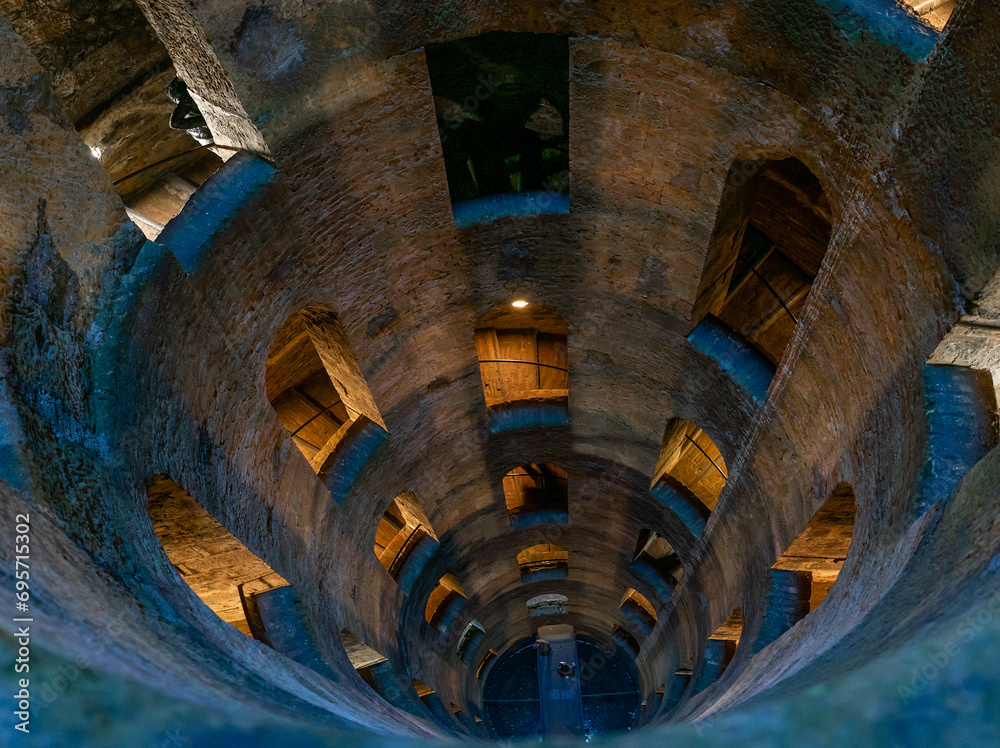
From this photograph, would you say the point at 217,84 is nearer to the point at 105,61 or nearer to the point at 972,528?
the point at 105,61

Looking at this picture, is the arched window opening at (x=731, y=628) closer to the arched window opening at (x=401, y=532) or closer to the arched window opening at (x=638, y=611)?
the arched window opening at (x=401, y=532)

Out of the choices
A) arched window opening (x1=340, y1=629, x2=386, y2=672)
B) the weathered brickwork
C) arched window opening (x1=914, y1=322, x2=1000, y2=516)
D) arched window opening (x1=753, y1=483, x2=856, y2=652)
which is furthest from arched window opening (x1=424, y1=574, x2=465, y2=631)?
arched window opening (x1=914, y1=322, x2=1000, y2=516)

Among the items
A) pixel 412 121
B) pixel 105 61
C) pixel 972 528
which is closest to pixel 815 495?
pixel 972 528

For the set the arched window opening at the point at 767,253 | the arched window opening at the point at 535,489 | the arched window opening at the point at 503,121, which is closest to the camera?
the arched window opening at the point at 503,121

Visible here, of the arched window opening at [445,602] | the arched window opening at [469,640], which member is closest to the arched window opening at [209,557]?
the arched window opening at [445,602]

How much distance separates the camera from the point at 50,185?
382 cm

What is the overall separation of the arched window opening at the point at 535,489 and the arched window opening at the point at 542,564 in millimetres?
1850

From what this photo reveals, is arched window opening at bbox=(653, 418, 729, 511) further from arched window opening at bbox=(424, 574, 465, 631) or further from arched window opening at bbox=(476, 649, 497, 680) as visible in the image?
arched window opening at bbox=(476, 649, 497, 680)

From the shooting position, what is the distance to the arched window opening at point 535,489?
1223 cm

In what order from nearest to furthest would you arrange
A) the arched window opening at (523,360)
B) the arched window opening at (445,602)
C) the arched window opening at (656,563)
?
the arched window opening at (523,360) < the arched window opening at (656,563) < the arched window opening at (445,602)

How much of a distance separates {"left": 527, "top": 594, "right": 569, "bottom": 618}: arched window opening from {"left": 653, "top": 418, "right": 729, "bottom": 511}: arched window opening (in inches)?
256

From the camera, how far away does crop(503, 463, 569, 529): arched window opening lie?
1223 cm

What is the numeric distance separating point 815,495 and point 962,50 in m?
3.52

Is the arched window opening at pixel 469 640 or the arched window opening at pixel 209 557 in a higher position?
the arched window opening at pixel 469 640
